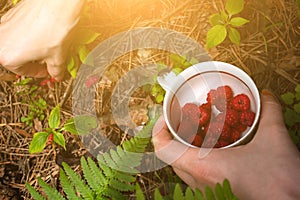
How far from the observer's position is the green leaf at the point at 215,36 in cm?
238

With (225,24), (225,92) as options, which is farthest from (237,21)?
(225,92)

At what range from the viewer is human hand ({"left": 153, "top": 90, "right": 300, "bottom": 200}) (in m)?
1.87

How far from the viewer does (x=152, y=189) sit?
2.50 metres

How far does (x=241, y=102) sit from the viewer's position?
88.7 inches

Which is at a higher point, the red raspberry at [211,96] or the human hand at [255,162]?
the red raspberry at [211,96]

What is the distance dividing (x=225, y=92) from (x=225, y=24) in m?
0.35

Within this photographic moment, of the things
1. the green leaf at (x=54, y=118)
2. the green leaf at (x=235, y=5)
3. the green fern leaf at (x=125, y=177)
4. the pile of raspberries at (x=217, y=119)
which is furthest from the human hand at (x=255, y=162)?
the green leaf at (x=54, y=118)

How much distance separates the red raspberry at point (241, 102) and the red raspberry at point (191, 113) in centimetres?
17

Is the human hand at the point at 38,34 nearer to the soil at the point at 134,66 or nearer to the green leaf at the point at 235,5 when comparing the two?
the soil at the point at 134,66

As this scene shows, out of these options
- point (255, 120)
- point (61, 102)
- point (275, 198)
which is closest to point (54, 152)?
point (61, 102)

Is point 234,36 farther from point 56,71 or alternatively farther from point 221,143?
point 56,71

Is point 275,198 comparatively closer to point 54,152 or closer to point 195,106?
point 195,106

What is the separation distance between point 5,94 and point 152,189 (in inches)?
39.5

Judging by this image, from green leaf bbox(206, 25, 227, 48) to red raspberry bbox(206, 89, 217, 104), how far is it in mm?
223
